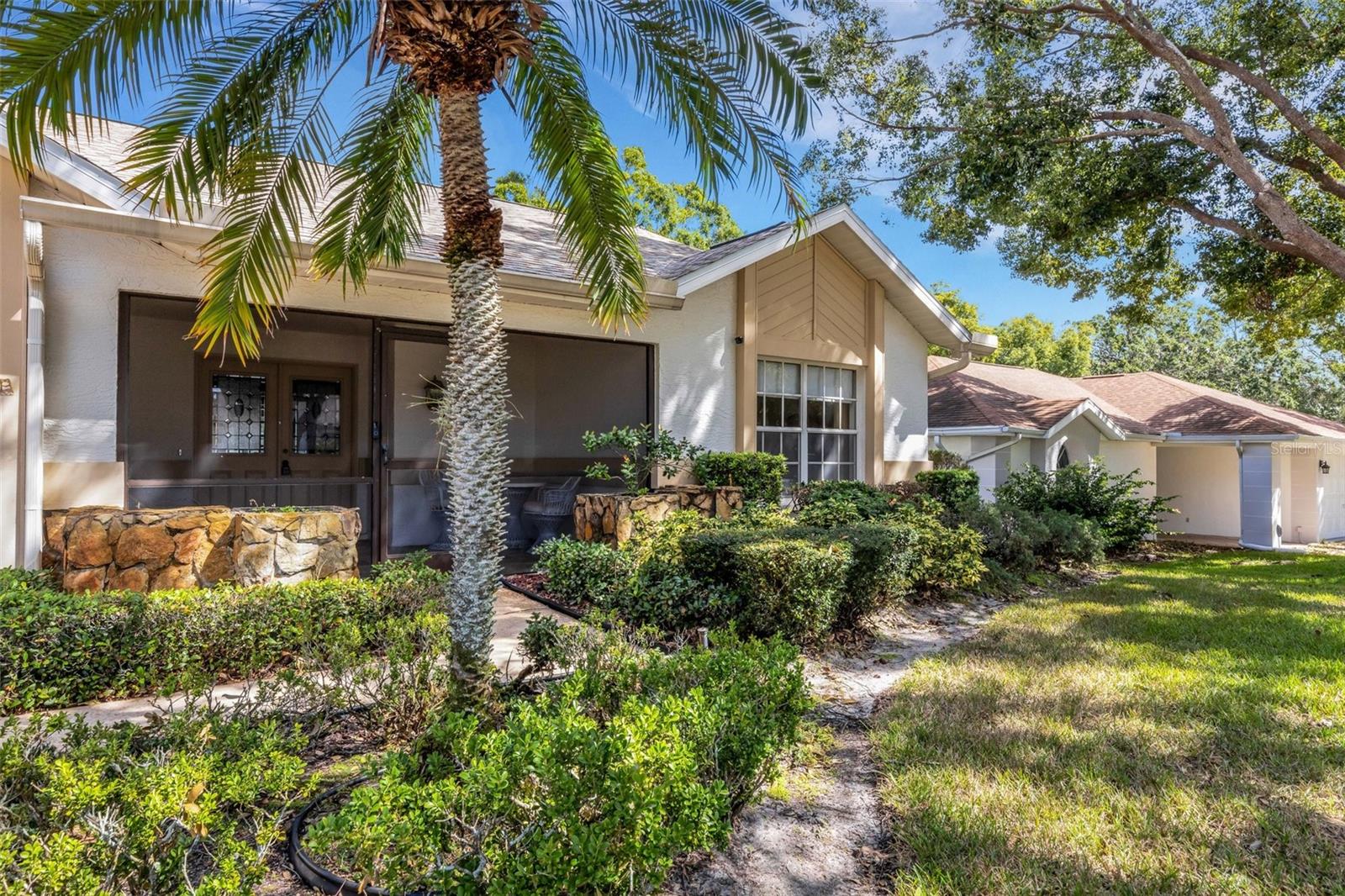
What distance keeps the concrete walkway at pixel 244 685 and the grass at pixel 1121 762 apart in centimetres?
270

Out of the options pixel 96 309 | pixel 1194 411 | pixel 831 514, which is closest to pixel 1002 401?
pixel 1194 411

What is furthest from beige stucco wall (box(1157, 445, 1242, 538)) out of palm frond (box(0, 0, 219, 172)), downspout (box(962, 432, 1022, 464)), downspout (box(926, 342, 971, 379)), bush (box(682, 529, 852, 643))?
palm frond (box(0, 0, 219, 172))

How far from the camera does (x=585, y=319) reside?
977 centimetres

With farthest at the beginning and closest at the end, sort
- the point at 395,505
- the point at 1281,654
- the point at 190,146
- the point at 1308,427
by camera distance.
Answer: the point at 1308,427 → the point at 395,505 → the point at 1281,654 → the point at 190,146

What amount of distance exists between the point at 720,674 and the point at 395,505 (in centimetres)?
837

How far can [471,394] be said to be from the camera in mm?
3988

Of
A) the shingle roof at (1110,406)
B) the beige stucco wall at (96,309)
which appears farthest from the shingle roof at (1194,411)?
the beige stucco wall at (96,309)

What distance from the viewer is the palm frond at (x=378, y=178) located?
5.75m

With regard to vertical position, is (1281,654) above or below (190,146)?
below

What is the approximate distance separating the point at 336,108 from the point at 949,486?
10.6 metres

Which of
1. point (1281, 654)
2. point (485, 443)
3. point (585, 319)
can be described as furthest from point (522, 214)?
point (1281, 654)

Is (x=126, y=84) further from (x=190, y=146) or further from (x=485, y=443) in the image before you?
(x=485, y=443)

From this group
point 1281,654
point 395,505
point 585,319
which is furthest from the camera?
point 395,505

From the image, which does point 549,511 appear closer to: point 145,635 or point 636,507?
point 636,507
